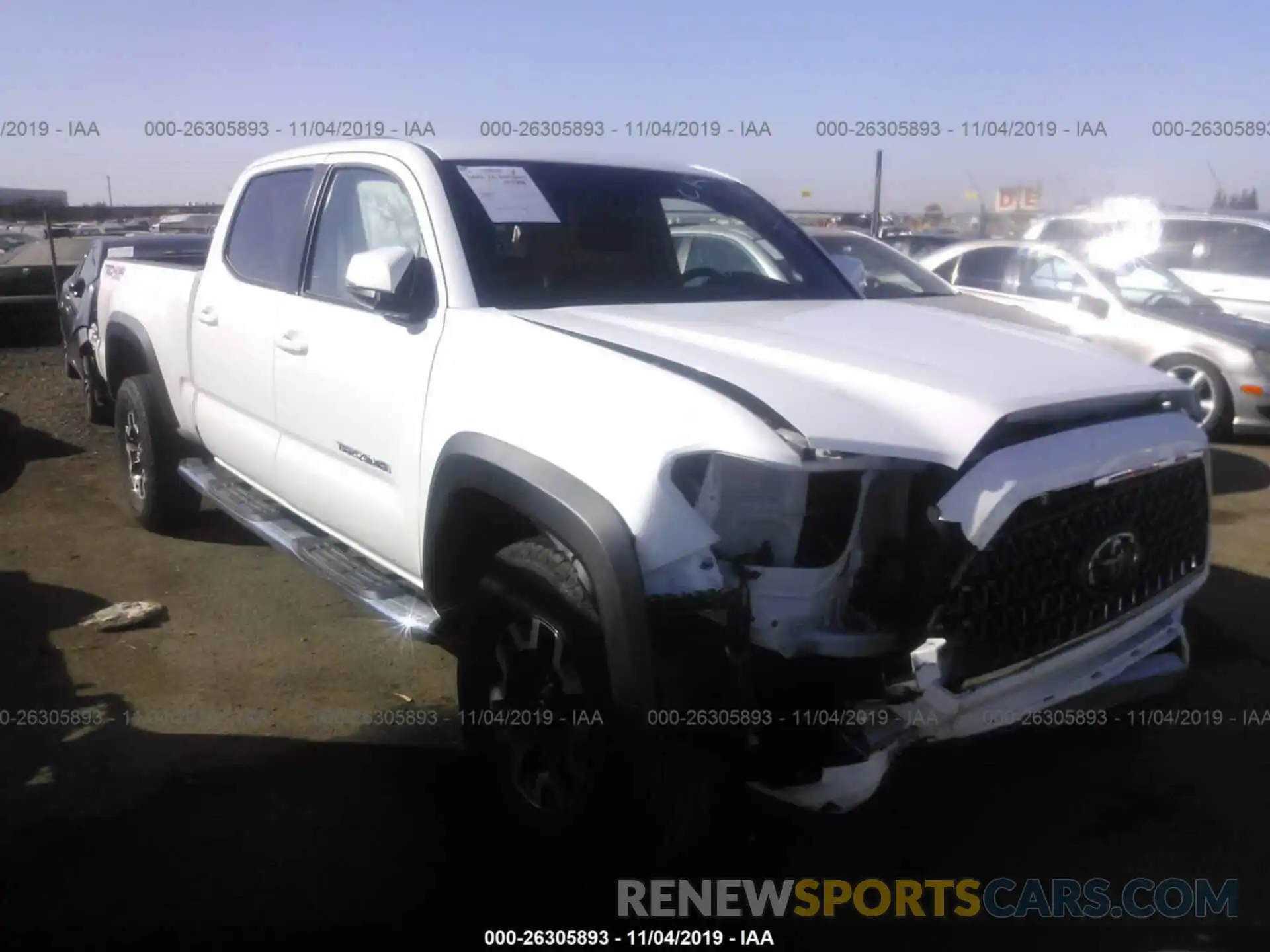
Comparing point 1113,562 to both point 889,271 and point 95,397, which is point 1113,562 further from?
point 95,397

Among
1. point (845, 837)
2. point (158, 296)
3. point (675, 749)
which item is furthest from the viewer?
point (158, 296)

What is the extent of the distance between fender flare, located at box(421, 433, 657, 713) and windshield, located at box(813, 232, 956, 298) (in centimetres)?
532

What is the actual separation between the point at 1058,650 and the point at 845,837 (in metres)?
0.89

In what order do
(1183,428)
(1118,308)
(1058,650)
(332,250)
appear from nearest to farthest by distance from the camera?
(1058,650) < (1183,428) < (332,250) < (1118,308)

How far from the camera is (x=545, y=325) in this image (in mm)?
3186

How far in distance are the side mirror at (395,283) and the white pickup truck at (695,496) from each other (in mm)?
10

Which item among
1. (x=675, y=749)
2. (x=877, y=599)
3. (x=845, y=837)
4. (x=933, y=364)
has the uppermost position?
(x=933, y=364)

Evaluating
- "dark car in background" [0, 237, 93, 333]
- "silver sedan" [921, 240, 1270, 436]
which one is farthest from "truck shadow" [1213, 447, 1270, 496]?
"dark car in background" [0, 237, 93, 333]

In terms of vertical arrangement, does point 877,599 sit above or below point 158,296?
Answer: below

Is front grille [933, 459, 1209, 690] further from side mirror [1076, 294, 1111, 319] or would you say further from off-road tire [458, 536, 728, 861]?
side mirror [1076, 294, 1111, 319]

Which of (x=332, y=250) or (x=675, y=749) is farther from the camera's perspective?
(x=332, y=250)

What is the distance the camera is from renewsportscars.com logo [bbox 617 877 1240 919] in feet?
9.61

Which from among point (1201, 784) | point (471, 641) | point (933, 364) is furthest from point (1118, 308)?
point (471, 641)

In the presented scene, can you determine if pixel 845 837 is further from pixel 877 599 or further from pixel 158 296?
pixel 158 296
